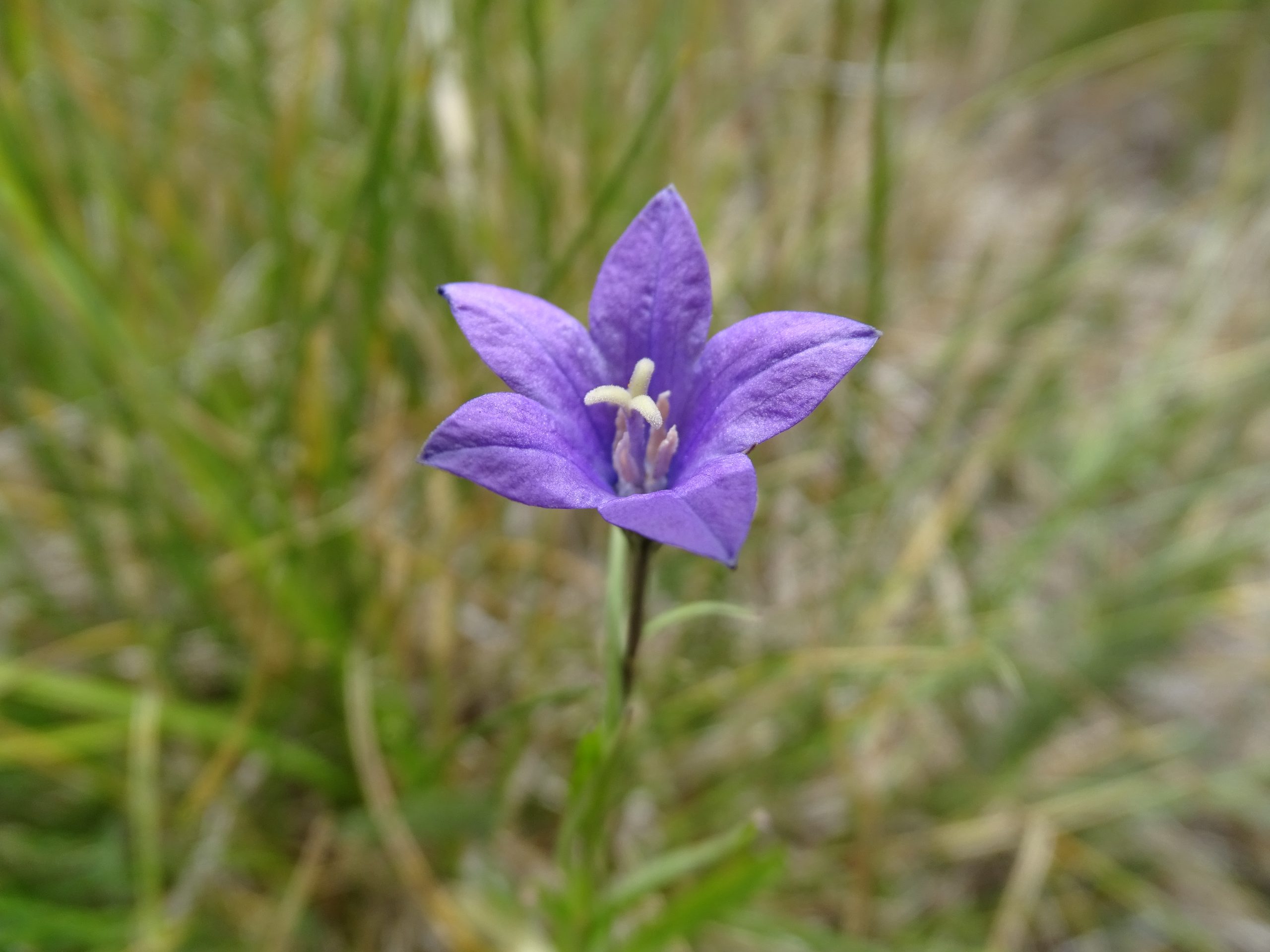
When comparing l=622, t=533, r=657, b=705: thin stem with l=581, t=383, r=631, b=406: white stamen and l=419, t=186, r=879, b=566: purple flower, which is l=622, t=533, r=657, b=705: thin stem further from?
l=581, t=383, r=631, b=406: white stamen

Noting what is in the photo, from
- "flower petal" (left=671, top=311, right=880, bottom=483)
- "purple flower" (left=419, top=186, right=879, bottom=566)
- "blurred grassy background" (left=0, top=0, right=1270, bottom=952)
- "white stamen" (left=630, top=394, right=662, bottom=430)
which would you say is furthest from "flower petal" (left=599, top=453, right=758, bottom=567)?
"blurred grassy background" (left=0, top=0, right=1270, bottom=952)

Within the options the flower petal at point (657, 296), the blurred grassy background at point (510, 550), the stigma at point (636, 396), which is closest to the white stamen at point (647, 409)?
the stigma at point (636, 396)

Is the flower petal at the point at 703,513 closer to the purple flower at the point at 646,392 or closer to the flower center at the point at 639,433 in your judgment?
the purple flower at the point at 646,392

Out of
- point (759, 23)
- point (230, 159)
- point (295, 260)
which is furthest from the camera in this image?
point (759, 23)

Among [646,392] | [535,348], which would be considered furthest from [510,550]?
[535,348]

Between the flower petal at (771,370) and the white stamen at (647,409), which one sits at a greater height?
the flower petal at (771,370)

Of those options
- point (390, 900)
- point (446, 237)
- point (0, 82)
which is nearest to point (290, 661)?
point (390, 900)

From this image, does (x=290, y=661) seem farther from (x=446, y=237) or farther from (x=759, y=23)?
(x=759, y=23)

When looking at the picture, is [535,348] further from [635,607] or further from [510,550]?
[510,550]
